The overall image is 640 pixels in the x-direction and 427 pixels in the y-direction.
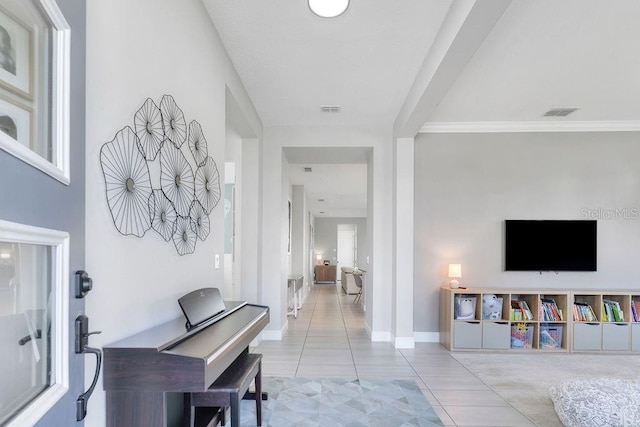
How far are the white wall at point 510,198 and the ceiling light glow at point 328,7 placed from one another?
2.66 meters

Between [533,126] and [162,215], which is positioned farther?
[533,126]

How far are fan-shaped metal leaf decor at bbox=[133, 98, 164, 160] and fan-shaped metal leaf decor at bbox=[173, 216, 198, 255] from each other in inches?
17.4

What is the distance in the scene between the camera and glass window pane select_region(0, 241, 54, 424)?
0.89m

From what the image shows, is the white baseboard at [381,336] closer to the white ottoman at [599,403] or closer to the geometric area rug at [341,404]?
the geometric area rug at [341,404]

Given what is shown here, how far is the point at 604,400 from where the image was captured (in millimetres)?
2332

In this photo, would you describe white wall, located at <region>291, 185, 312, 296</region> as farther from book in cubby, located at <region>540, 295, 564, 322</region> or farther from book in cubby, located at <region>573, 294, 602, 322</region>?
book in cubby, located at <region>573, 294, 602, 322</region>

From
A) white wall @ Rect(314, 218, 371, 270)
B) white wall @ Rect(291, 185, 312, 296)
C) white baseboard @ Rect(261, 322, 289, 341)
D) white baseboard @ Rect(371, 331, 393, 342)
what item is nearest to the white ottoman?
white baseboard @ Rect(371, 331, 393, 342)

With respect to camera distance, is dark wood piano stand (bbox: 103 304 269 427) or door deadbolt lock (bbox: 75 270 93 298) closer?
door deadbolt lock (bbox: 75 270 93 298)

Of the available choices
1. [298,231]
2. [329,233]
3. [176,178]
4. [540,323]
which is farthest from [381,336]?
[329,233]

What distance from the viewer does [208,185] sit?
2.56 metres

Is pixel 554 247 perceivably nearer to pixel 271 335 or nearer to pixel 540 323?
pixel 540 323

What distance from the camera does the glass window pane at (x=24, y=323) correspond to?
0.89 metres

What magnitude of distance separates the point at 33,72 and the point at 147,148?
74 centimetres

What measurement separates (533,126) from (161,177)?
465cm
